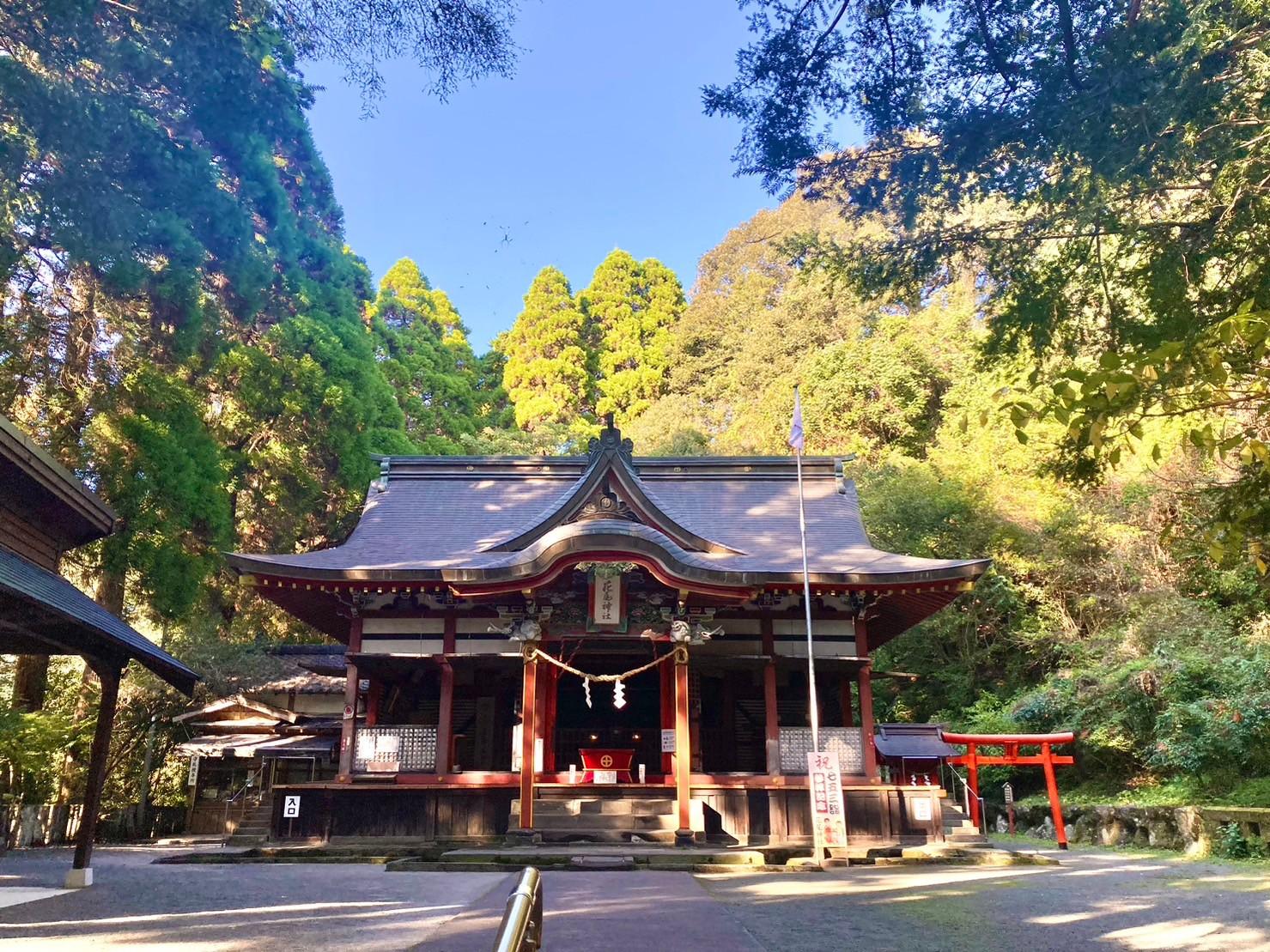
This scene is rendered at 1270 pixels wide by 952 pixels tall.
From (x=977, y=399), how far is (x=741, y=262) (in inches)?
743

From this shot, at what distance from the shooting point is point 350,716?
41.3ft

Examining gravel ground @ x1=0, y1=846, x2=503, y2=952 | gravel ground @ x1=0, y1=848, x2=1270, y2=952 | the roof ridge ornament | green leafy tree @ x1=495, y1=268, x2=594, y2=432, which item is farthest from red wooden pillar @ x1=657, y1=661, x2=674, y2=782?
green leafy tree @ x1=495, y1=268, x2=594, y2=432

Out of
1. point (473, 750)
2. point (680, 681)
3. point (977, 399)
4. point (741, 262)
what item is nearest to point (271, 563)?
point (473, 750)

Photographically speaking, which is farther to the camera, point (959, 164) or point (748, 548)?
point (748, 548)

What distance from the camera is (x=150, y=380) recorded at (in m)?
16.0

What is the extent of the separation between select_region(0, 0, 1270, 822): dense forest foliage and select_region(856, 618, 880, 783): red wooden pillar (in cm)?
416

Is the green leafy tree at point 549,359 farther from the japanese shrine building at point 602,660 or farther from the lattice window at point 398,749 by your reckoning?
the lattice window at point 398,749

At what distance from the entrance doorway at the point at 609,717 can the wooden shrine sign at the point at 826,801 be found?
13.4 feet

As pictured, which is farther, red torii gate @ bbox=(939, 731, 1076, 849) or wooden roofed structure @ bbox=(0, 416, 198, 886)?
red torii gate @ bbox=(939, 731, 1076, 849)

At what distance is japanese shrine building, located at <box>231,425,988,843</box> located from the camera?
38.4 ft

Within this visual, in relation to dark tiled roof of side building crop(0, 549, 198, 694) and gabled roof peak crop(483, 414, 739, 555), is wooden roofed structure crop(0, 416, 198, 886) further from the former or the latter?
gabled roof peak crop(483, 414, 739, 555)

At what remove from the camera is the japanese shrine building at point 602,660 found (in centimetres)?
1170

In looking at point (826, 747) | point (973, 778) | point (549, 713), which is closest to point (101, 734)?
point (549, 713)

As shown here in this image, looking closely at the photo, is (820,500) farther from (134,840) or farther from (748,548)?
(134,840)
